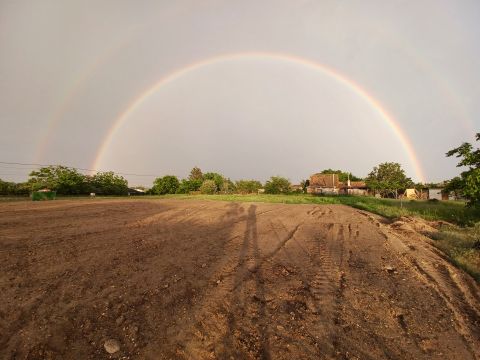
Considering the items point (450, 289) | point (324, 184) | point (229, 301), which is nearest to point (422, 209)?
point (450, 289)

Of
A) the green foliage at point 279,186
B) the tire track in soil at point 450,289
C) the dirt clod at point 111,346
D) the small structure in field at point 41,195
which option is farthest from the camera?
the green foliage at point 279,186

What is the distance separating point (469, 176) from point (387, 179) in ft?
218

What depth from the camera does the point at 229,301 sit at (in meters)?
4.57

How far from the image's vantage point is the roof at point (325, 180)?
72.8 meters

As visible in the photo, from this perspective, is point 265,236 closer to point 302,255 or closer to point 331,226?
point 302,255

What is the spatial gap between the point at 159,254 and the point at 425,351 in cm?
591

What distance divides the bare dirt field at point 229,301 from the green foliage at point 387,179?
6741cm

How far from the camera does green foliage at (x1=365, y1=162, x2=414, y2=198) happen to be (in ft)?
222

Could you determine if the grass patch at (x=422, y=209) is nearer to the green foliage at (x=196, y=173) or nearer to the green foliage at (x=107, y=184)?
the green foliage at (x=107, y=184)

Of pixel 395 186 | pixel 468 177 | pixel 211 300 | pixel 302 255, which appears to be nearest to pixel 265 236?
pixel 302 255

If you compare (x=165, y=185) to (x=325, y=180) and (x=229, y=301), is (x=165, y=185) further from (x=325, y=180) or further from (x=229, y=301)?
(x=229, y=301)

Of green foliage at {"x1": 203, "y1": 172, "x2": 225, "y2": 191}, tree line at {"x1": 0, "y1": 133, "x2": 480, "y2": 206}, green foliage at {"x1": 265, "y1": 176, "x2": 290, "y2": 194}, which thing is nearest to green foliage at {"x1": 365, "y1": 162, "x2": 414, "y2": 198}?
tree line at {"x1": 0, "y1": 133, "x2": 480, "y2": 206}

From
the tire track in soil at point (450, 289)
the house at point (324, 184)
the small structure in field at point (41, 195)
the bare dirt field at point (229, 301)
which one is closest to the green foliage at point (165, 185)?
the house at point (324, 184)

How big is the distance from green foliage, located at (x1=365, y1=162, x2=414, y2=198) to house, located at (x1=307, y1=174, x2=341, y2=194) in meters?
9.61
